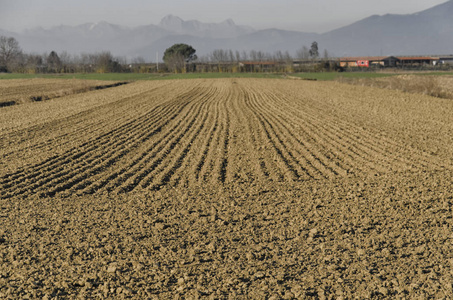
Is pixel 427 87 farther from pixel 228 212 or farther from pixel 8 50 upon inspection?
pixel 8 50

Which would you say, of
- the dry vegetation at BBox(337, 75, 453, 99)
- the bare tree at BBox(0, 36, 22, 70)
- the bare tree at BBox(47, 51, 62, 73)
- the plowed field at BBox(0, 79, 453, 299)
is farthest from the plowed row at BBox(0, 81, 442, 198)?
the bare tree at BBox(0, 36, 22, 70)

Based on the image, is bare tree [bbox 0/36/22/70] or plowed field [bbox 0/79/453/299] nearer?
Answer: plowed field [bbox 0/79/453/299]

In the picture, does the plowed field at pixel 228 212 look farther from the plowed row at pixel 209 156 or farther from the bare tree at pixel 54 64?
the bare tree at pixel 54 64

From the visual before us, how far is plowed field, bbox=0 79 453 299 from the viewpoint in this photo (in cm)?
566

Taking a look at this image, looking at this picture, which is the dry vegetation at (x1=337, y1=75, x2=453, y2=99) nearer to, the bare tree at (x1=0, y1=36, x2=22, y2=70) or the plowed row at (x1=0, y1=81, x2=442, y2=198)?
the plowed row at (x1=0, y1=81, x2=442, y2=198)

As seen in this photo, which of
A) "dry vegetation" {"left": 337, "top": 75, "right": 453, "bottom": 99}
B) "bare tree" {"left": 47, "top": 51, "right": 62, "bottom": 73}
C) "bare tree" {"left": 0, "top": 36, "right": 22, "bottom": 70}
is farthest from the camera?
"bare tree" {"left": 0, "top": 36, "right": 22, "bottom": 70}

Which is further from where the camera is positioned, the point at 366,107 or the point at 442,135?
the point at 366,107

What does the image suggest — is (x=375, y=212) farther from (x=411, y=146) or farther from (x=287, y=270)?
(x=411, y=146)

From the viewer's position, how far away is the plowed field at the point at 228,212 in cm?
566

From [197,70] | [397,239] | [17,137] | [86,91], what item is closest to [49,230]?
[397,239]

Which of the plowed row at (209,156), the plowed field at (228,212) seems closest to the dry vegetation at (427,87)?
the plowed row at (209,156)

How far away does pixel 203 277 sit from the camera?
5766mm

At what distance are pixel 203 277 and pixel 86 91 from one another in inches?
1510

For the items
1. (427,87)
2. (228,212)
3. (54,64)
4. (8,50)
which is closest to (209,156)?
(228,212)
